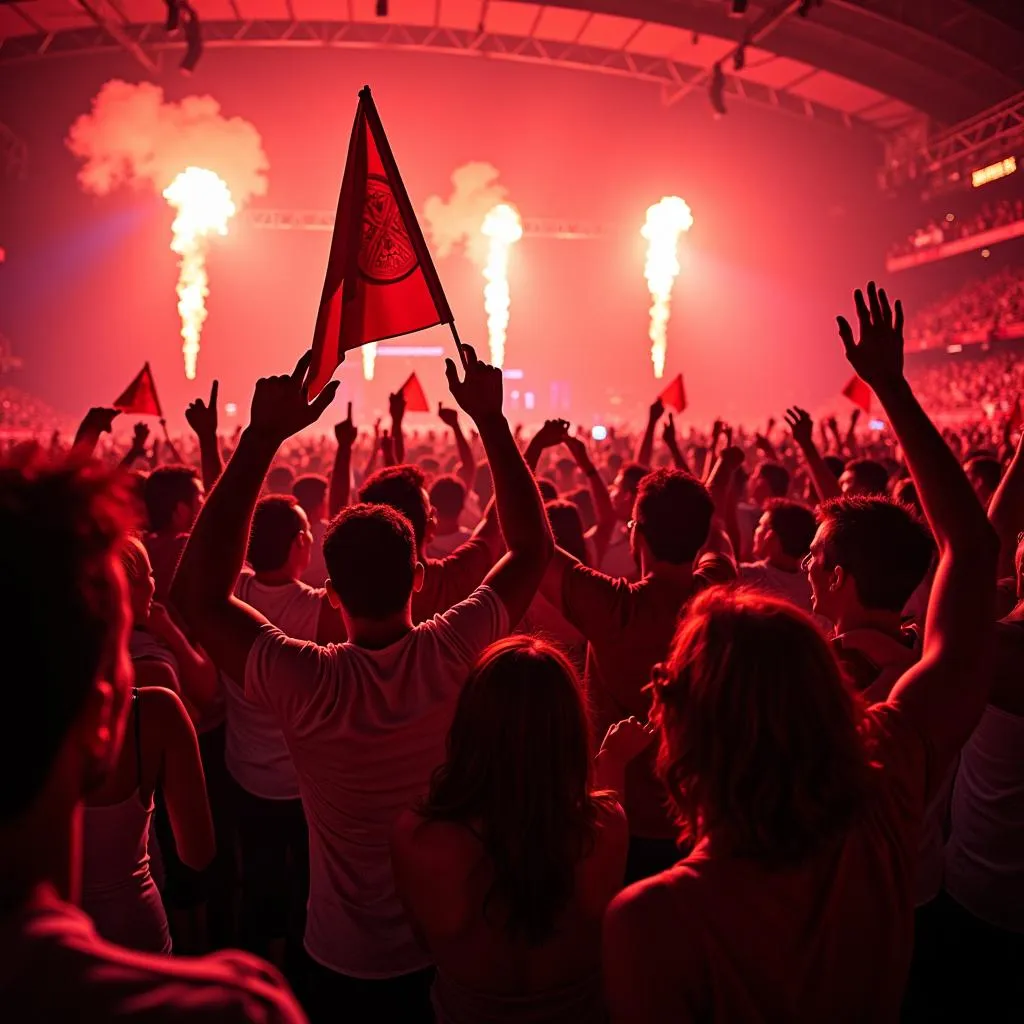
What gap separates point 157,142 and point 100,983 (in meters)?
33.0

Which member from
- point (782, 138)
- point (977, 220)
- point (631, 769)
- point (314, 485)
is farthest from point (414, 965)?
point (782, 138)

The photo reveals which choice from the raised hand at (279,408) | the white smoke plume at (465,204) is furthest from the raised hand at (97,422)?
the white smoke plume at (465,204)

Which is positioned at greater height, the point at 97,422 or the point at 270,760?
the point at 97,422

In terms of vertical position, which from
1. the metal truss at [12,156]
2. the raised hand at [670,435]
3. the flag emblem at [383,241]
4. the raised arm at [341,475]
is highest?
the metal truss at [12,156]

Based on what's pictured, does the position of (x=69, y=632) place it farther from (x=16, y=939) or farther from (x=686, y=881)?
(x=686, y=881)

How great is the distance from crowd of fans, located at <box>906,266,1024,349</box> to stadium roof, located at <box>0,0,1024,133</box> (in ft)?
21.2

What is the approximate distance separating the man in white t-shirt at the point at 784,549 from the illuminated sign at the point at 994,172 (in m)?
28.5

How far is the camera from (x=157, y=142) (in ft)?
94.4

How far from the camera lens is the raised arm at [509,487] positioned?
259cm

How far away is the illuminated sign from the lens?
26.6 m

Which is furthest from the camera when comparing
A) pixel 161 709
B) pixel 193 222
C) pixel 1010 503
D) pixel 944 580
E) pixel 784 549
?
pixel 193 222

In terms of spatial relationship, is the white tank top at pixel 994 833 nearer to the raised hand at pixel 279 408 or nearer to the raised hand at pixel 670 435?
the raised hand at pixel 279 408

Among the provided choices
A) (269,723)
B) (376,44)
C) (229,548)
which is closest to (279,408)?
(229,548)

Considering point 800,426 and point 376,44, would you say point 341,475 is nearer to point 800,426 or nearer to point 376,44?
point 800,426
